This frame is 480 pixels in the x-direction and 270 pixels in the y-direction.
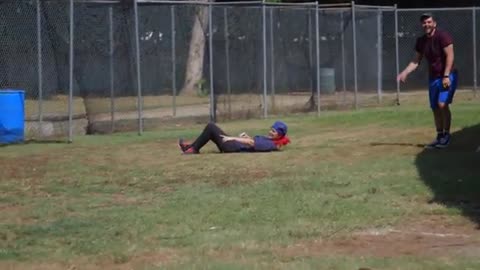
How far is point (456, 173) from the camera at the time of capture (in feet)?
35.7

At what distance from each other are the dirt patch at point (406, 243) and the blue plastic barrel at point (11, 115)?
9255 mm

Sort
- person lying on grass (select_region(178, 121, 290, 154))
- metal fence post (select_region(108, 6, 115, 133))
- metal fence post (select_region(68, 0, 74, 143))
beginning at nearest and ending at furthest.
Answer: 1. person lying on grass (select_region(178, 121, 290, 154))
2. metal fence post (select_region(68, 0, 74, 143))
3. metal fence post (select_region(108, 6, 115, 133))

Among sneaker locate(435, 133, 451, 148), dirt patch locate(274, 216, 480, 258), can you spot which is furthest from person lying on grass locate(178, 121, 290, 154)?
dirt patch locate(274, 216, 480, 258)

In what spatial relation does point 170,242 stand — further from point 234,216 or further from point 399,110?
point 399,110

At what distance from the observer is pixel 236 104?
20.3m

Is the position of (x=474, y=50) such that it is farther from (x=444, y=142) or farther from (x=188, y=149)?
(x=188, y=149)

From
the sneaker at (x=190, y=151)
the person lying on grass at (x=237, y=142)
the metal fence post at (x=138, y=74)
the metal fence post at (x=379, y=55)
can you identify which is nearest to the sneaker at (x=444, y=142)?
the person lying on grass at (x=237, y=142)

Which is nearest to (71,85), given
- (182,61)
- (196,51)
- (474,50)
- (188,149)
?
(188,149)

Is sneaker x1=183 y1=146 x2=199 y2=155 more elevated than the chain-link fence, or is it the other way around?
the chain-link fence

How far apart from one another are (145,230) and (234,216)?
0.91 metres

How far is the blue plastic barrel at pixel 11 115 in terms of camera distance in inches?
631

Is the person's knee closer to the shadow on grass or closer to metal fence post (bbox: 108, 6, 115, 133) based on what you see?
the shadow on grass

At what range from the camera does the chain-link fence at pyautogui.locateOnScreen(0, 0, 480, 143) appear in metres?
17.1

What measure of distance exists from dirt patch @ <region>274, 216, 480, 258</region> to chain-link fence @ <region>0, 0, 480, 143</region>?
929 centimetres
